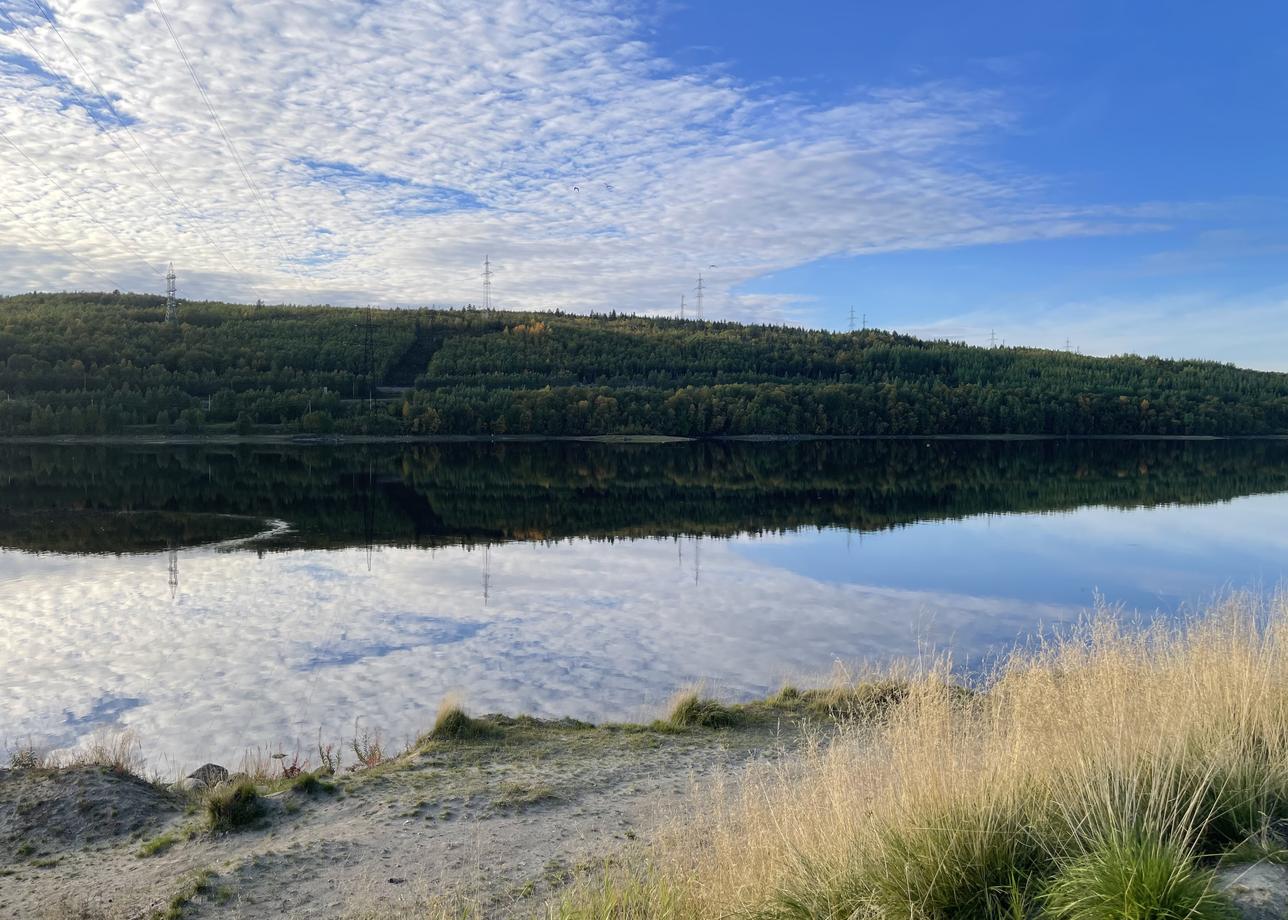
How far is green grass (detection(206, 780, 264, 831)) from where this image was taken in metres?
8.48

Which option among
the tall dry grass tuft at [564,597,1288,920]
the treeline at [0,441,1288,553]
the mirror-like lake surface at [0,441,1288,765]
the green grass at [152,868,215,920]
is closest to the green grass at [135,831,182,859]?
the green grass at [152,868,215,920]

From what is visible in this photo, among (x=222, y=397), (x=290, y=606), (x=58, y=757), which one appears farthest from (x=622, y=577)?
(x=222, y=397)

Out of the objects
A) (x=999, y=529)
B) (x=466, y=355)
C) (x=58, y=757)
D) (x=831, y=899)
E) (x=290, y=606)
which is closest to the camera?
(x=831, y=899)

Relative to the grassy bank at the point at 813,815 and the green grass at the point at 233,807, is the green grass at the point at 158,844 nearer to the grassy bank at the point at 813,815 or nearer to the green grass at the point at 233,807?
the grassy bank at the point at 813,815

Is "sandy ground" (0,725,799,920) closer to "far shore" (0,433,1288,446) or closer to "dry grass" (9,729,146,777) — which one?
"dry grass" (9,729,146,777)

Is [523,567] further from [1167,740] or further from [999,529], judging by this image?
[1167,740]

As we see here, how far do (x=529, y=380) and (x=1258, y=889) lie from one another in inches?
4975

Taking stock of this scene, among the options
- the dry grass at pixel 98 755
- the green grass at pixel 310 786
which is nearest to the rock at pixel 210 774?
the dry grass at pixel 98 755

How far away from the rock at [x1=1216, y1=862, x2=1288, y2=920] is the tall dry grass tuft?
157 mm

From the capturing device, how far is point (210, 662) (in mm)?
15938

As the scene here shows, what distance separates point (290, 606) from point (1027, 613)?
54.0 feet

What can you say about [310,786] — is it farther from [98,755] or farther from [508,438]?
[508,438]

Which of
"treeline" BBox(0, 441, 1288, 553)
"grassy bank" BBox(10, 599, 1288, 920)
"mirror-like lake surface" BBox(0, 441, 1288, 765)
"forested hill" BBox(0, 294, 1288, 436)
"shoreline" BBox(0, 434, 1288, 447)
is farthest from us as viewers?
"forested hill" BBox(0, 294, 1288, 436)

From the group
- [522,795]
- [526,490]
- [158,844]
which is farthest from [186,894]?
[526,490]
